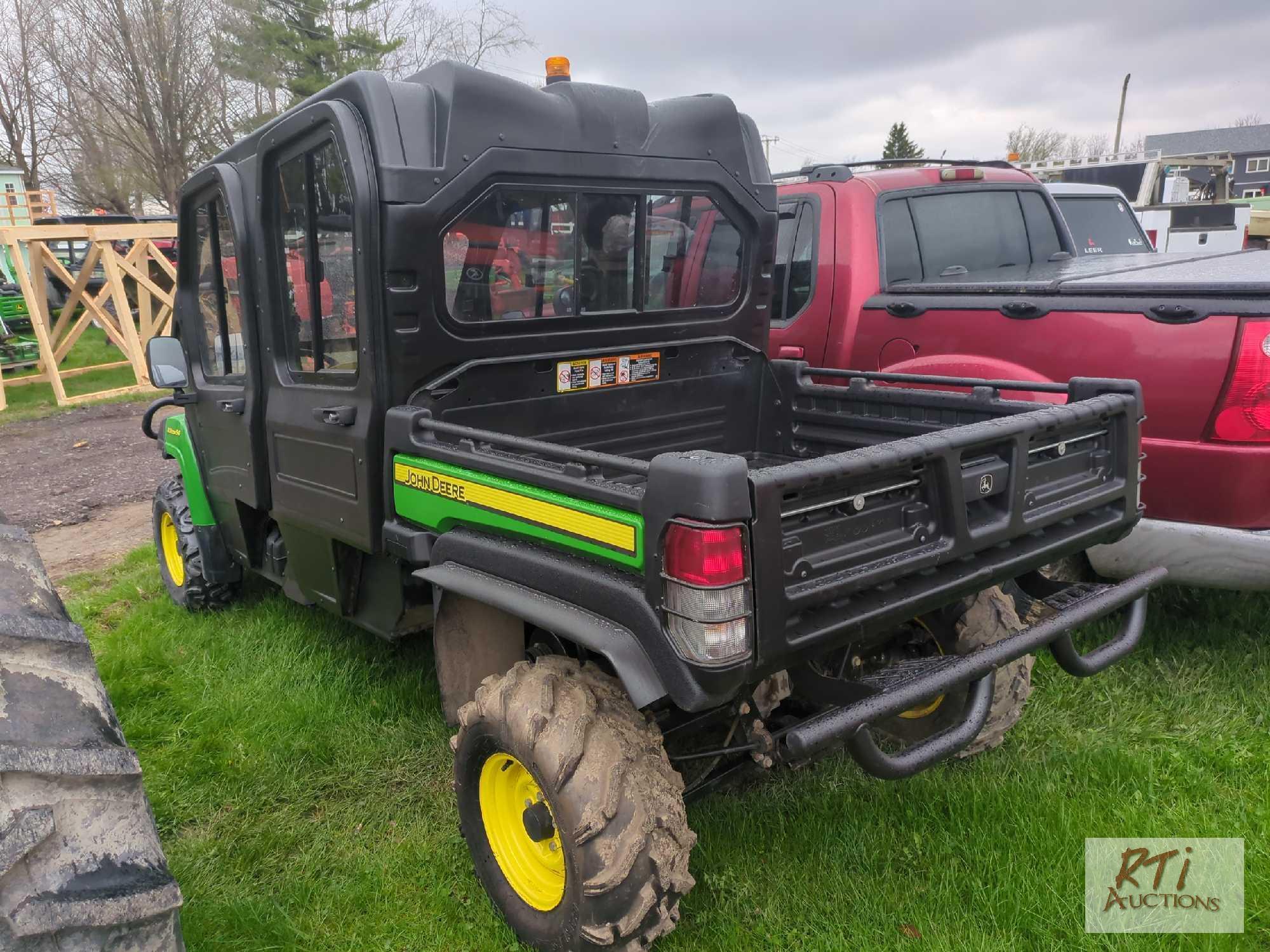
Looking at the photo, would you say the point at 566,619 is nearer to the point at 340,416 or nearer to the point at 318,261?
the point at 340,416

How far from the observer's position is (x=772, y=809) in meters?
3.04

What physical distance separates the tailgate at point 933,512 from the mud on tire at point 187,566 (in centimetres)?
334

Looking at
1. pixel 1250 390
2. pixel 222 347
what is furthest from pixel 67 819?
pixel 1250 390

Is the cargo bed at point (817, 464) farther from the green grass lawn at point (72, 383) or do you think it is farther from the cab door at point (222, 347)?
the green grass lawn at point (72, 383)

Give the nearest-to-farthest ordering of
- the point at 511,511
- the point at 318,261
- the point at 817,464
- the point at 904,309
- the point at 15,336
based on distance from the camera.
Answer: the point at 817,464, the point at 511,511, the point at 318,261, the point at 904,309, the point at 15,336

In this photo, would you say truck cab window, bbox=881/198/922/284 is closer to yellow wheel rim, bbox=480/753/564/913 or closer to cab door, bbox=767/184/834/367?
cab door, bbox=767/184/834/367

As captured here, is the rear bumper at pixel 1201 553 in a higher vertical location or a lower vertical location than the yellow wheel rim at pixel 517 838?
higher

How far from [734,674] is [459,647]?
127 centimetres

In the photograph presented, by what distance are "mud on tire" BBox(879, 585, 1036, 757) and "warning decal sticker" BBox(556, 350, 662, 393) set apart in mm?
1430

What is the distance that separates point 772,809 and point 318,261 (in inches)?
92.7

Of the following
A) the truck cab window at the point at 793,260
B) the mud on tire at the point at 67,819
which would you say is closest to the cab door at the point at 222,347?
the mud on tire at the point at 67,819

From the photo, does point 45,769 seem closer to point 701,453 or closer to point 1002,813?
point 701,453

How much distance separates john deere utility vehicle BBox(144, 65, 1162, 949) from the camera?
2.16 m

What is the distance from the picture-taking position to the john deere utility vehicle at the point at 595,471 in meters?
2.16
